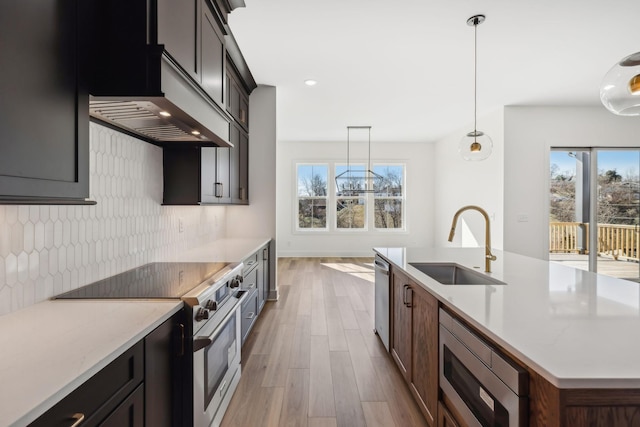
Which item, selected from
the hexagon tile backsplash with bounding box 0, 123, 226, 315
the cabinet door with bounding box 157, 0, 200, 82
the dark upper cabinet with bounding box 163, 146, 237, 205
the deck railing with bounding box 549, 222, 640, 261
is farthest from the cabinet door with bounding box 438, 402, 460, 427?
the deck railing with bounding box 549, 222, 640, 261

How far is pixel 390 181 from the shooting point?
27.1 ft

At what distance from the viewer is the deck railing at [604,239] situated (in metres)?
5.16

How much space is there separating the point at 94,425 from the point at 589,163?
21.6 feet

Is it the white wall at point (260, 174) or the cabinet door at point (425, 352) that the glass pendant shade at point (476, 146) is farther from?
the white wall at point (260, 174)

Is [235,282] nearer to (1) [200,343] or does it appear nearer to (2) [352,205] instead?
(1) [200,343]

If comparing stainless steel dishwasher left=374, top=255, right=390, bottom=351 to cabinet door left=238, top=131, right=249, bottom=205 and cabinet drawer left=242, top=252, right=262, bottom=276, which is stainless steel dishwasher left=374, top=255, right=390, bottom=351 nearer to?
cabinet drawer left=242, top=252, right=262, bottom=276

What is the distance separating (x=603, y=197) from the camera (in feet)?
17.0

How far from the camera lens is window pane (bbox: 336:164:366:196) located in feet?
26.2

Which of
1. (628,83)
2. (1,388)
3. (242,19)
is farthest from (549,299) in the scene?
(242,19)

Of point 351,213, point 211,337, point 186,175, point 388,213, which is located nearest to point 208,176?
point 186,175

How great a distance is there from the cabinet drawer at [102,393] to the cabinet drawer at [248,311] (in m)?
1.66

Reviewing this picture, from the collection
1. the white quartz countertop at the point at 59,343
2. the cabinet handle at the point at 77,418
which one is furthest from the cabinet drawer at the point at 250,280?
the cabinet handle at the point at 77,418

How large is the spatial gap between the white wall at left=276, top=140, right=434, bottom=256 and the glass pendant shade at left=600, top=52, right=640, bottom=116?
646 cm

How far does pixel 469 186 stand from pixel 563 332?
18.7ft
